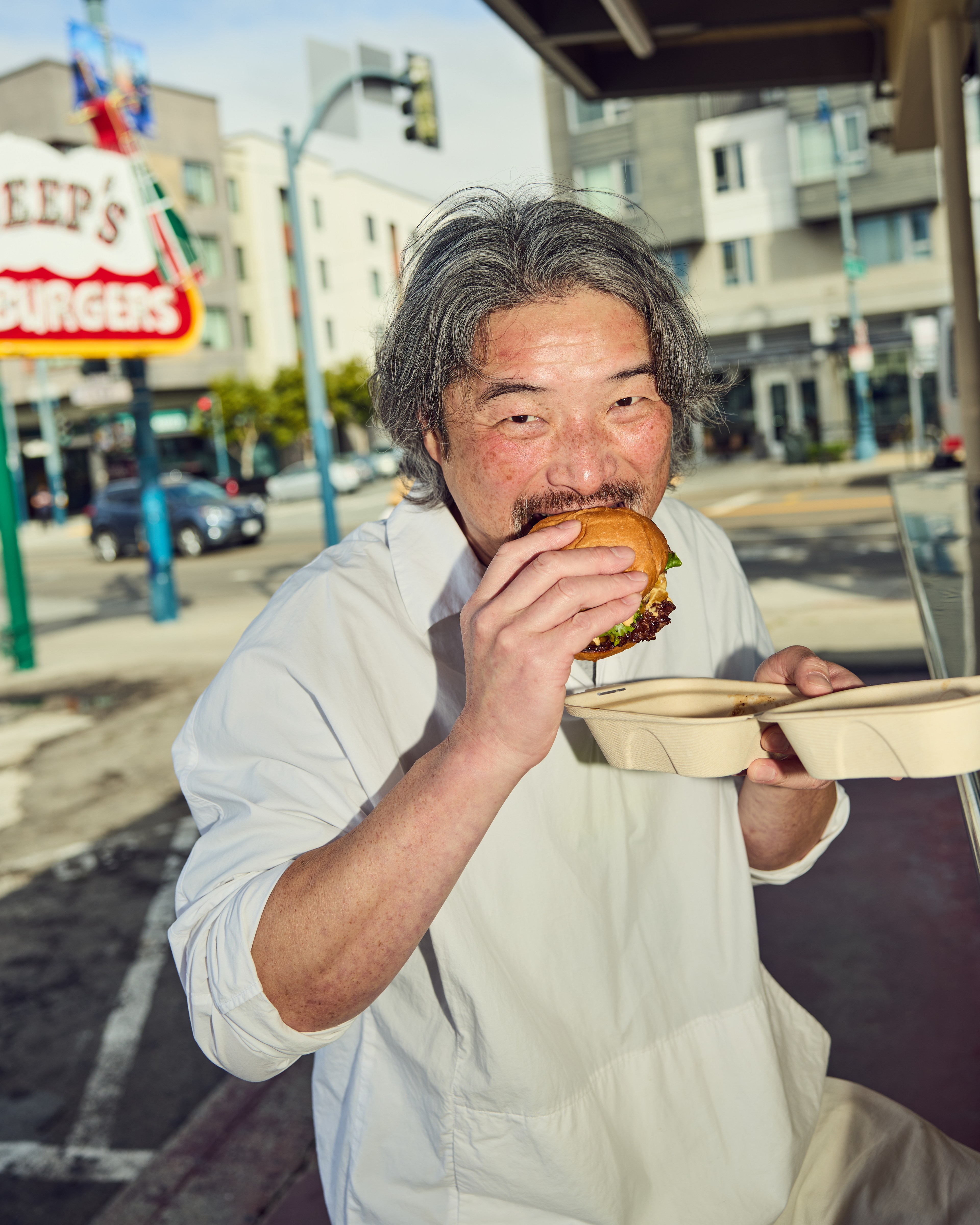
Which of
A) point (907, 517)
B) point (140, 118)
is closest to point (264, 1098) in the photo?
point (907, 517)

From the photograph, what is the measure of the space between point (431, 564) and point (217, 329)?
45256mm

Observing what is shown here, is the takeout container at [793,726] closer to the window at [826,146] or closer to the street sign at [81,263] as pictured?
the street sign at [81,263]

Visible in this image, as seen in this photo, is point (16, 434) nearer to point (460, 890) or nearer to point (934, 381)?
point (934, 381)

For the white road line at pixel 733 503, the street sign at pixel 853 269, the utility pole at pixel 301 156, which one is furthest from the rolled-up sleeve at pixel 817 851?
the street sign at pixel 853 269

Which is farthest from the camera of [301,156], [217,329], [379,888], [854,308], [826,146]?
[217,329]

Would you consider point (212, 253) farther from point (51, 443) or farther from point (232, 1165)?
point (232, 1165)

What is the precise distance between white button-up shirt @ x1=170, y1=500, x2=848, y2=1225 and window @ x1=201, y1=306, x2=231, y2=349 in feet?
146

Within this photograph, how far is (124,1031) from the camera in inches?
160

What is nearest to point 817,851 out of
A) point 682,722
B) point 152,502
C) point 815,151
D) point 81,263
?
point 682,722

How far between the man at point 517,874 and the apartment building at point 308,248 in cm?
4388

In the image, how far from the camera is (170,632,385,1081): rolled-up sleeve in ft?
4.46

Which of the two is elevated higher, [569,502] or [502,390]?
[502,390]

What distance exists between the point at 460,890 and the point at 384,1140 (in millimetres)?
399

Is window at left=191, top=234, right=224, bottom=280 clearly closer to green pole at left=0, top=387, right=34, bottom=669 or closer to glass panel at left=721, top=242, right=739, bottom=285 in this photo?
glass panel at left=721, top=242, right=739, bottom=285
